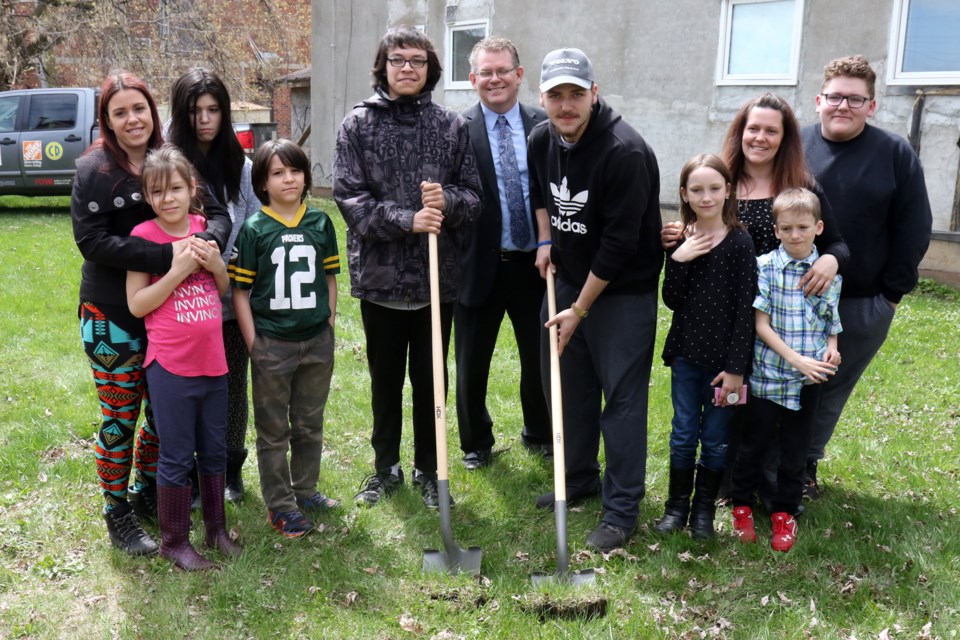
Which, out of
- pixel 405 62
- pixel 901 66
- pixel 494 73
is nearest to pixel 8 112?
pixel 494 73

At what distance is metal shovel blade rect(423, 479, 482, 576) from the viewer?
12.8 ft

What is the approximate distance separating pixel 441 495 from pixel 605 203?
4.96ft

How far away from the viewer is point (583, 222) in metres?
4.05

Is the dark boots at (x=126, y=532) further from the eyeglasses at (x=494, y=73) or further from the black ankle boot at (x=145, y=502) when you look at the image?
the eyeglasses at (x=494, y=73)

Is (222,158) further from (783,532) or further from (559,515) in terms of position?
(783,532)

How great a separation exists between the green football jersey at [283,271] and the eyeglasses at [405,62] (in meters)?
0.82

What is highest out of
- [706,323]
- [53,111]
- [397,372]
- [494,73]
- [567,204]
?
[53,111]

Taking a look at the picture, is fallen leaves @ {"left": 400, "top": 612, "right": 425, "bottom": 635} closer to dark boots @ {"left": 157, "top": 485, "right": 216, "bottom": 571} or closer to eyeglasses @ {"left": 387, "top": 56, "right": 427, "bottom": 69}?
dark boots @ {"left": 157, "top": 485, "right": 216, "bottom": 571}

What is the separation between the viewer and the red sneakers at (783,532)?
13.4 ft

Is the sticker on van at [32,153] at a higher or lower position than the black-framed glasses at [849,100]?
lower

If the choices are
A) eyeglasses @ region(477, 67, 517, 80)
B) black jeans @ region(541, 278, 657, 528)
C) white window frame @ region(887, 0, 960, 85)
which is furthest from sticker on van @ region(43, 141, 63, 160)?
black jeans @ region(541, 278, 657, 528)

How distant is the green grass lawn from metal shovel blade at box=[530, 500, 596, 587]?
0.08 metres

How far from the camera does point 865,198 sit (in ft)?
13.5

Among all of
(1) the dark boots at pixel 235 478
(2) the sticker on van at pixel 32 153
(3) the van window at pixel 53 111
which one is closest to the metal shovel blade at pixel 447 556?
(1) the dark boots at pixel 235 478
